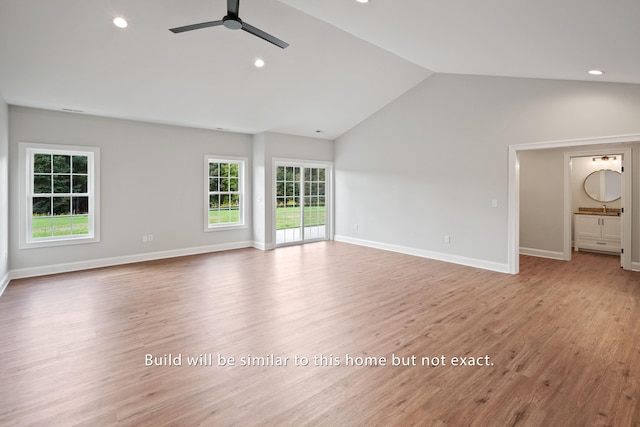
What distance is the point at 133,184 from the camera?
614cm

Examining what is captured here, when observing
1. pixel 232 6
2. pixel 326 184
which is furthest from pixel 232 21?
pixel 326 184

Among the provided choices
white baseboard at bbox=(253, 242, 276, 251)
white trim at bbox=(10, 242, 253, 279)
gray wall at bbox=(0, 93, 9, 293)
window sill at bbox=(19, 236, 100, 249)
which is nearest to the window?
white trim at bbox=(10, 242, 253, 279)

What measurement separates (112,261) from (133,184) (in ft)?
4.75

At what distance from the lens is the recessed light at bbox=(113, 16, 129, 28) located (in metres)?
3.62

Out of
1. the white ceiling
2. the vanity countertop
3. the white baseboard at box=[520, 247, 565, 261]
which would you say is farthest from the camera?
the vanity countertop

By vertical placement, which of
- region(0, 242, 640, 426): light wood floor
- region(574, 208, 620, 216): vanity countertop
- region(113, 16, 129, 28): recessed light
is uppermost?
region(113, 16, 129, 28): recessed light

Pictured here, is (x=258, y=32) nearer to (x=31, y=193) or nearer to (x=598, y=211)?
(x=31, y=193)

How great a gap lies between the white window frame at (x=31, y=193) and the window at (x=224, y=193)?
6.59 ft

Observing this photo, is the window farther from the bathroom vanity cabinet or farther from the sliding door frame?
the bathroom vanity cabinet

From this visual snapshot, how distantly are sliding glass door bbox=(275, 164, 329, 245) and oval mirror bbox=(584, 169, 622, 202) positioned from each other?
5.95 meters

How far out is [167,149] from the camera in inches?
258

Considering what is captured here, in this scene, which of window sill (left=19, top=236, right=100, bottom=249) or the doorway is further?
the doorway

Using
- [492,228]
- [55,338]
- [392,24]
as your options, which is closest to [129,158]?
[55,338]

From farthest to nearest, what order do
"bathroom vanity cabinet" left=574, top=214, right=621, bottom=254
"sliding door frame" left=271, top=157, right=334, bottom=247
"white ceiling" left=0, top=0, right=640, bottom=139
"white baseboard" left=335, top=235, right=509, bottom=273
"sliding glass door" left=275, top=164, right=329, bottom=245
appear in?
"sliding glass door" left=275, top=164, right=329, bottom=245
"sliding door frame" left=271, top=157, right=334, bottom=247
"bathroom vanity cabinet" left=574, top=214, right=621, bottom=254
"white baseboard" left=335, top=235, right=509, bottom=273
"white ceiling" left=0, top=0, right=640, bottom=139
